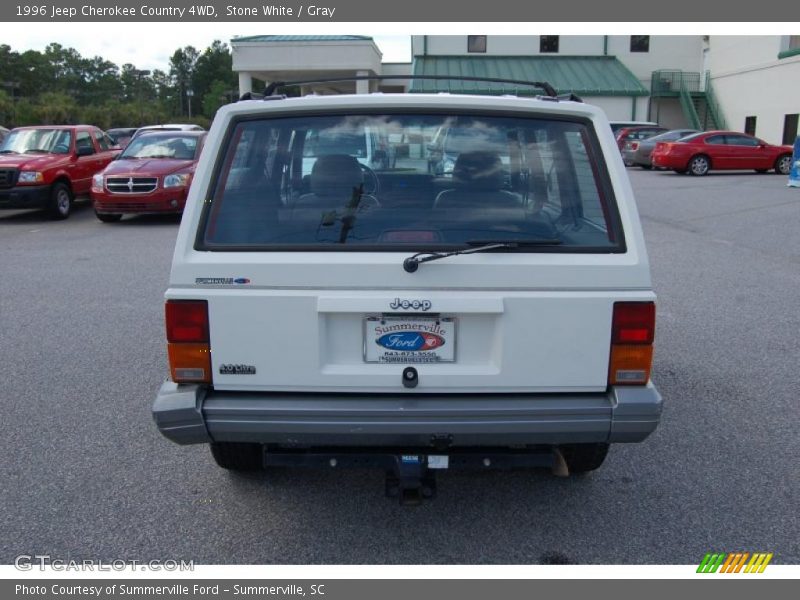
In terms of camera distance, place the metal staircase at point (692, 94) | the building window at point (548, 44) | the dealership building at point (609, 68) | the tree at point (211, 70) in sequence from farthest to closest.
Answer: the tree at point (211, 70) → the building window at point (548, 44) → the metal staircase at point (692, 94) → the dealership building at point (609, 68)

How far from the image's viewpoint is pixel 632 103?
36.9 metres

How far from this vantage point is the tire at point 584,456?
383 centimetres

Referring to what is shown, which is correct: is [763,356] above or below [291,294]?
below

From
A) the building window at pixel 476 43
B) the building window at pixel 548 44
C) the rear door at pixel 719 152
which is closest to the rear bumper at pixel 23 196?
the rear door at pixel 719 152

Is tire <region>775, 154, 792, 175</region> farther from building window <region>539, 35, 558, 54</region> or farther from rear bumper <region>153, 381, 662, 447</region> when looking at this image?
rear bumper <region>153, 381, 662, 447</region>

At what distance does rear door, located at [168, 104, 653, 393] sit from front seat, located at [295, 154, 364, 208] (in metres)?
0.01

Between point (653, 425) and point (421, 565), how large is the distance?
1151 mm

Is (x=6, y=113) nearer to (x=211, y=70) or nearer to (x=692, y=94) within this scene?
(x=692, y=94)

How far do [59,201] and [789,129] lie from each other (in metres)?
26.3

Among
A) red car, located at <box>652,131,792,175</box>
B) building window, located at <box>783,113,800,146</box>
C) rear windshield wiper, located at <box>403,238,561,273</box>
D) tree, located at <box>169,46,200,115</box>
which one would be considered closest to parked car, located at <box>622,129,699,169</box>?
red car, located at <box>652,131,792,175</box>

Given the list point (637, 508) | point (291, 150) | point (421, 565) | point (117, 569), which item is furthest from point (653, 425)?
point (117, 569)

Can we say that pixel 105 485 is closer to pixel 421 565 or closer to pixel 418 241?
pixel 421 565

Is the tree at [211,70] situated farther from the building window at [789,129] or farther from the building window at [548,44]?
the building window at [789,129]

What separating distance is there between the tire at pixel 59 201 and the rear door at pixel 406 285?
13074 millimetres
